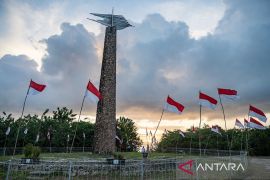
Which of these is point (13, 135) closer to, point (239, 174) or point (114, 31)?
point (114, 31)

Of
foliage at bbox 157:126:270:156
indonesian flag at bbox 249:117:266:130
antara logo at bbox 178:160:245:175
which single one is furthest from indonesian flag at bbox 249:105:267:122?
foliage at bbox 157:126:270:156

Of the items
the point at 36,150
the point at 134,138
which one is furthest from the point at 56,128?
the point at 36,150

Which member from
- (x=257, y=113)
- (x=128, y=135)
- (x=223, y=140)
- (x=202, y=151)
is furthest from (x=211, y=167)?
(x=128, y=135)

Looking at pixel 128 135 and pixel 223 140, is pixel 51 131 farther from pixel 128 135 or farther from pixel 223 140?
pixel 223 140

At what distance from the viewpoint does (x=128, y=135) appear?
162 ft

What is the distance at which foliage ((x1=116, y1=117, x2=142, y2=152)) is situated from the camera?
47.0m

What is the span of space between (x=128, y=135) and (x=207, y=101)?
99.1 ft

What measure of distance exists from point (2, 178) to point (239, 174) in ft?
39.8

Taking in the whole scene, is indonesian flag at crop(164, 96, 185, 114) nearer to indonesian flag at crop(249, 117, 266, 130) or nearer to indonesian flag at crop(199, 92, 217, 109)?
indonesian flag at crop(199, 92, 217, 109)

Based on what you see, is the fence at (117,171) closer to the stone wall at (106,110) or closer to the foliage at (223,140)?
the stone wall at (106,110)

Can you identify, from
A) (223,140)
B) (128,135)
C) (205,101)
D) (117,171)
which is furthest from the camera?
(128,135)

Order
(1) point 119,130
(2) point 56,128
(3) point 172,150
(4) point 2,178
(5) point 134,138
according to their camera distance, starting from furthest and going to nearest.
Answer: (5) point 134,138
(1) point 119,130
(2) point 56,128
(3) point 172,150
(4) point 2,178

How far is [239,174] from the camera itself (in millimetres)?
15453

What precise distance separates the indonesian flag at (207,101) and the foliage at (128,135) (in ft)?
84.8
